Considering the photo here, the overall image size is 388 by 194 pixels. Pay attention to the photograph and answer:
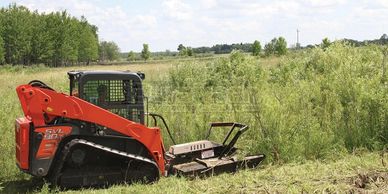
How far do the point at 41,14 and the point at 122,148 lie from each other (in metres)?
56.8

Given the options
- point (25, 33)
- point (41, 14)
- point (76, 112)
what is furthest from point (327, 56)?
point (41, 14)

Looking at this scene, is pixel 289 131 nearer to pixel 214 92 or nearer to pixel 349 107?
pixel 349 107

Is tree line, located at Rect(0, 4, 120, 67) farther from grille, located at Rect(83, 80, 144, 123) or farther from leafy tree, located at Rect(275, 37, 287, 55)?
grille, located at Rect(83, 80, 144, 123)

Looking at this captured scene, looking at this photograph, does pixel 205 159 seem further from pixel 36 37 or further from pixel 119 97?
pixel 36 37

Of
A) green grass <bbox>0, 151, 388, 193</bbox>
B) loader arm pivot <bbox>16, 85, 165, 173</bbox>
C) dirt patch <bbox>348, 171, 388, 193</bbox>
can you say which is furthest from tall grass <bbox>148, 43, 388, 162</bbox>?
loader arm pivot <bbox>16, 85, 165, 173</bbox>

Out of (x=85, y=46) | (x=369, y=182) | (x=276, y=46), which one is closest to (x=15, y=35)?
(x=85, y=46)

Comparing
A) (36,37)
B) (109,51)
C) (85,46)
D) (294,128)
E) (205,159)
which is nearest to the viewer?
(205,159)

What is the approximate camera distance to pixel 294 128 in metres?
9.62

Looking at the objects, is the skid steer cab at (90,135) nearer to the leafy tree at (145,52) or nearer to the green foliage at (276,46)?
the green foliage at (276,46)

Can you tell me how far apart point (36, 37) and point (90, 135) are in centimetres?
4977

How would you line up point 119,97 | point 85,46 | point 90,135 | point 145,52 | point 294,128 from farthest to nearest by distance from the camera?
point 145,52 → point 85,46 → point 294,128 → point 119,97 → point 90,135

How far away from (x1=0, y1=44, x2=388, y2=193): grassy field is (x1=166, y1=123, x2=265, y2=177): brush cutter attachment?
0.24m

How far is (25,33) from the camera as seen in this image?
167 ft

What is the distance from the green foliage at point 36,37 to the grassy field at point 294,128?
41.6 m
